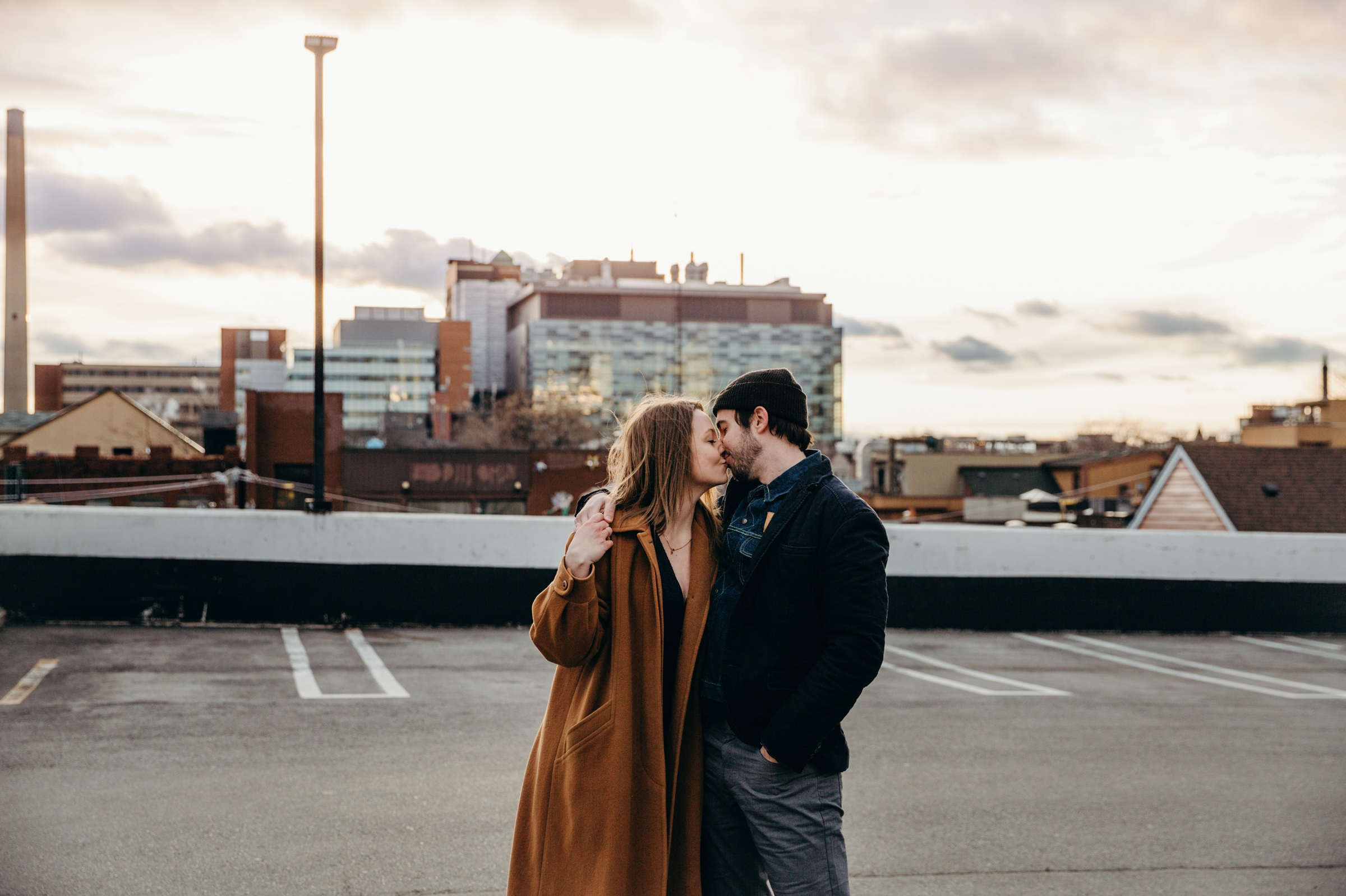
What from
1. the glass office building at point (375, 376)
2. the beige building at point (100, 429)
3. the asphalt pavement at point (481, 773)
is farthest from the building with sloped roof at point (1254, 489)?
the glass office building at point (375, 376)

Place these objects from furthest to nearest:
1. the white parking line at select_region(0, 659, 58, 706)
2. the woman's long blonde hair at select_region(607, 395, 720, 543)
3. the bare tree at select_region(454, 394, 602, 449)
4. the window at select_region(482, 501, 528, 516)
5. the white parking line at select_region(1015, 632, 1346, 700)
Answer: the bare tree at select_region(454, 394, 602, 449), the window at select_region(482, 501, 528, 516), the white parking line at select_region(1015, 632, 1346, 700), the white parking line at select_region(0, 659, 58, 706), the woman's long blonde hair at select_region(607, 395, 720, 543)

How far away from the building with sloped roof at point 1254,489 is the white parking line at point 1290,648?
2349 centimetres

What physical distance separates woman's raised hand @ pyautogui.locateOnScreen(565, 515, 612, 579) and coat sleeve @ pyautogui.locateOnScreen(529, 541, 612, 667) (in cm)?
2

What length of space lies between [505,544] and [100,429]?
7802 cm

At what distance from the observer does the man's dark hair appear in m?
2.73

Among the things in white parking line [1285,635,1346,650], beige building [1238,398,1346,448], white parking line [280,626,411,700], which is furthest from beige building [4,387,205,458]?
white parking line [1285,635,1346,650]

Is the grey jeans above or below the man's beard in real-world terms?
below

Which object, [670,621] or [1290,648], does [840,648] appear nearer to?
[670,621]

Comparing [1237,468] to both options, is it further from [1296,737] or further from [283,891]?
[283,891]

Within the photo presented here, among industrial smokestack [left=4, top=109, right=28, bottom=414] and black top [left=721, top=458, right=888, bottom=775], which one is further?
industrial smokestack [left=4, top=109, right=28, bottom=414]

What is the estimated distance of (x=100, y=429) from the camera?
7794 centimetres

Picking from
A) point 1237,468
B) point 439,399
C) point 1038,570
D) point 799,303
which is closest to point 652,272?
point 799,303

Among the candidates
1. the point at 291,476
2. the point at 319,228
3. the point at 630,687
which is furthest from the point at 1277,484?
the point at 291,476

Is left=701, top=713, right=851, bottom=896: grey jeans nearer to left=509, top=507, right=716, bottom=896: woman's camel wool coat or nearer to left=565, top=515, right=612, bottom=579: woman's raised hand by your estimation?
left=509, top=507, right=716, bottom=896: woman's camel wool coat
